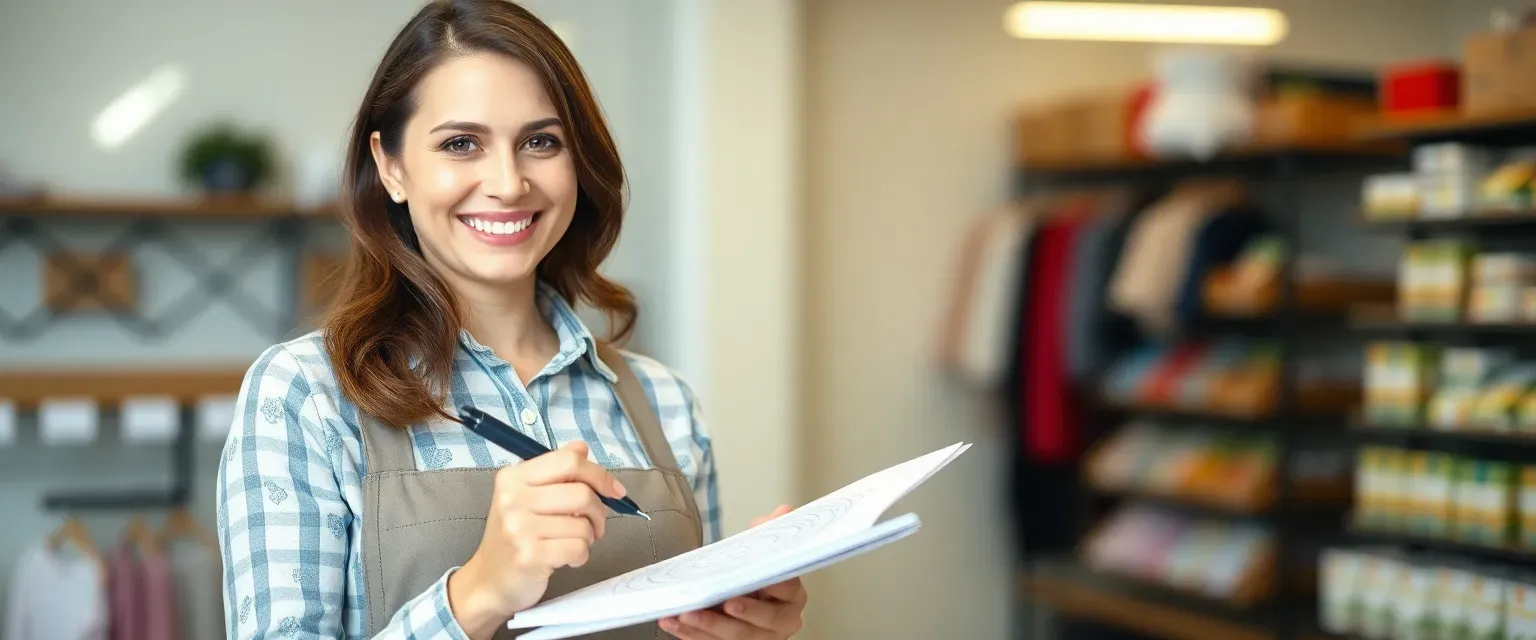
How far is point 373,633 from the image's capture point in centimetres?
129

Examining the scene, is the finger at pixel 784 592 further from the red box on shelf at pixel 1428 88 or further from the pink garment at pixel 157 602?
the pink garment at pixel 157 602

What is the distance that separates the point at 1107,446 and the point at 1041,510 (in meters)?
0.34

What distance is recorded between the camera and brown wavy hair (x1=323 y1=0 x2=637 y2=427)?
1365 mm

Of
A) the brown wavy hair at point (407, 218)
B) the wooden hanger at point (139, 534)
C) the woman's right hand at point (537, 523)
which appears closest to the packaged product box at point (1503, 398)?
the brown wavy hair at point (407, 218)

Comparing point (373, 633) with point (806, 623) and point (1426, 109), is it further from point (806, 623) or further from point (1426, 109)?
point (806, 623)

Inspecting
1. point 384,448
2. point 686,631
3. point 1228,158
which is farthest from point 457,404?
point 1228,158

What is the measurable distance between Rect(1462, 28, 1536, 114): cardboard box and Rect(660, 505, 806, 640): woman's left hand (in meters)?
2.69

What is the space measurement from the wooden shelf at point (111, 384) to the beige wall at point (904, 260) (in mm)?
1983

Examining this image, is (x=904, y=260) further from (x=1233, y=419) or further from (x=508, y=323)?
(x=508, y=323)

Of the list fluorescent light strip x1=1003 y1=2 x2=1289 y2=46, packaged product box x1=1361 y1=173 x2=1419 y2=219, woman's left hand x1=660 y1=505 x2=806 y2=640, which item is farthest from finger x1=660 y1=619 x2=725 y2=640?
fluorescent light strip x1=1003 y1=2 x2=1289 y2=46

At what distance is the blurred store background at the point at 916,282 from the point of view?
4.13 metres

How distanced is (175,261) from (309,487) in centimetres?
340

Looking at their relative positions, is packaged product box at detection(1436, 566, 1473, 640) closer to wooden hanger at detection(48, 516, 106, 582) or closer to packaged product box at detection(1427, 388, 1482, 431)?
packaged product box at detection(1427, 388, 1482, 431)

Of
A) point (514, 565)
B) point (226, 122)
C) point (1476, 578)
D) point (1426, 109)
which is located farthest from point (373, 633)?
point (226, 122)
